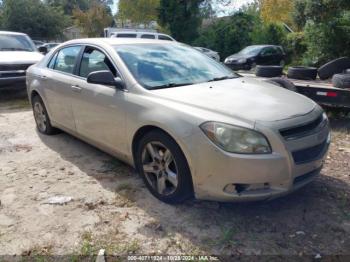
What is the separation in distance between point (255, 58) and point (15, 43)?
12611 millimetres

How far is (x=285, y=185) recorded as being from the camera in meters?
3.07

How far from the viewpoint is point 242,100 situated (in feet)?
11.1

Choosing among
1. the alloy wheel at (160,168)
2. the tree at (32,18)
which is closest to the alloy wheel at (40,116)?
the alloy wheel at (160,168)

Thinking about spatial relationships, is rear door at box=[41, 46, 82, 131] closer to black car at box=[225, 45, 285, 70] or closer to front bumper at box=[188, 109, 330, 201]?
front bumper at box=[188, 109, 330, 201]

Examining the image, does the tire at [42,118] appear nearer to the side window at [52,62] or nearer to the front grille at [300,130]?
the side window at [52,62]

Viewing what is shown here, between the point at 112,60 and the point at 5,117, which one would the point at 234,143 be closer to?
the point at 112,60

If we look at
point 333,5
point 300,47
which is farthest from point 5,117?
point 300,47

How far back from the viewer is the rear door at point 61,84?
4828mm

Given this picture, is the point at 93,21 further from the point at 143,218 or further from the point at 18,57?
the point at 143,218

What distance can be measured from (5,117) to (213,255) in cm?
605

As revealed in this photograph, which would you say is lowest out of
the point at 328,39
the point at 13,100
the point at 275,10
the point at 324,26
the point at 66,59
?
the point at 13,100

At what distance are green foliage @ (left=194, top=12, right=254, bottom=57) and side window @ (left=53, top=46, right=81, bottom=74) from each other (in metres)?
22.2

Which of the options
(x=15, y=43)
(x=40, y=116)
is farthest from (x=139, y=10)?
(x=40, y=116)

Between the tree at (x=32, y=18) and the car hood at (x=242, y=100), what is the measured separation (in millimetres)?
37642
